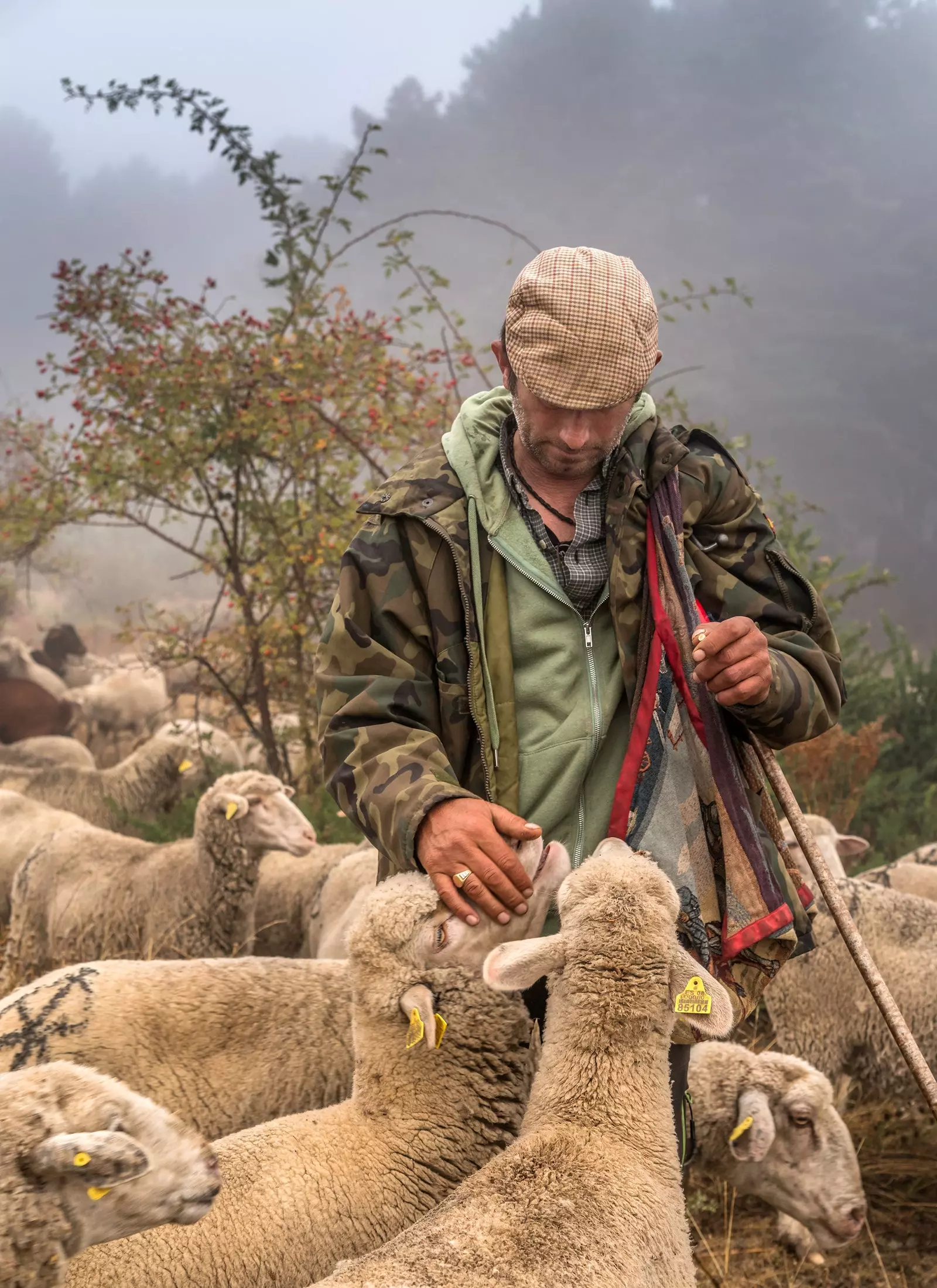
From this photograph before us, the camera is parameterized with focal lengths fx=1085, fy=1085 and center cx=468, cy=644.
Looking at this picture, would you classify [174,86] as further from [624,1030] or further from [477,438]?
[624,1030]

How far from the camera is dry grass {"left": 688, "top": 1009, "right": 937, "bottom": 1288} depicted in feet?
11.1

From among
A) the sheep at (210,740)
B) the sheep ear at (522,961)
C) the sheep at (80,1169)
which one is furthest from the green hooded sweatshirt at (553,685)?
the sheep at (210,740)

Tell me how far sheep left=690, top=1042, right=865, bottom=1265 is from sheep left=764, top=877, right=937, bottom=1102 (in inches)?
22.6

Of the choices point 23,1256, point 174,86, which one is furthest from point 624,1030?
point 174,86

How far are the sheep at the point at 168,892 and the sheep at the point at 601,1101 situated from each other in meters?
2.58

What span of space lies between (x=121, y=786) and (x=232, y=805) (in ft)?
9.62

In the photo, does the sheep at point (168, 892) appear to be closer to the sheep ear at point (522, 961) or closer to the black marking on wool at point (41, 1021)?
the black marking on wool at point (41, 1021)

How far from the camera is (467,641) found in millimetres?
2295

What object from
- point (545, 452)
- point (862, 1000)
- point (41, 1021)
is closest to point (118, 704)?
point (41, 1021)

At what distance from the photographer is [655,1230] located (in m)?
2.08

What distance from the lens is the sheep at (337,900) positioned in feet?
14.8

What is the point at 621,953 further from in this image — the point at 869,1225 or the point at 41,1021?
the point at 869,1225

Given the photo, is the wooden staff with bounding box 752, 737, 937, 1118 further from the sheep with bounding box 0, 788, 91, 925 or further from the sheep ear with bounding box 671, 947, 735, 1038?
the sheep with bounding box 0, 788, 91, 925

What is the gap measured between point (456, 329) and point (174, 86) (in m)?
2.35
